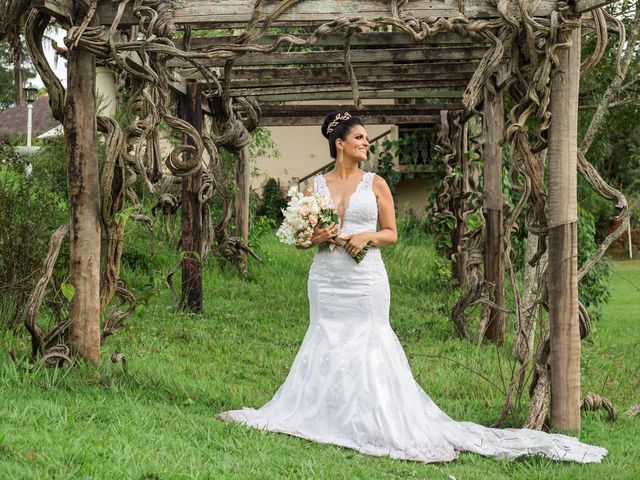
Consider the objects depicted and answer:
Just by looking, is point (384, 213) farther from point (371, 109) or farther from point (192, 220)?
point (371, 109)

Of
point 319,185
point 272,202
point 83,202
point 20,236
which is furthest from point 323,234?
point 272,202

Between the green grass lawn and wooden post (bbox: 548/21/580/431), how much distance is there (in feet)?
1.21

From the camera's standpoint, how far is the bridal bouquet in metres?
6.10

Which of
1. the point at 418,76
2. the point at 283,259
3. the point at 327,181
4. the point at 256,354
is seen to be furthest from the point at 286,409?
the point at 283,259

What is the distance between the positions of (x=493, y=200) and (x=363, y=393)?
426 centimetres

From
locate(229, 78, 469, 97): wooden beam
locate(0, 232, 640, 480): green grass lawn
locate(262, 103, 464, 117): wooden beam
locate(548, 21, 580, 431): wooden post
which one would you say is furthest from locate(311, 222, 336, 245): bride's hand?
locate(262, 103, 464, 117): wooden beam

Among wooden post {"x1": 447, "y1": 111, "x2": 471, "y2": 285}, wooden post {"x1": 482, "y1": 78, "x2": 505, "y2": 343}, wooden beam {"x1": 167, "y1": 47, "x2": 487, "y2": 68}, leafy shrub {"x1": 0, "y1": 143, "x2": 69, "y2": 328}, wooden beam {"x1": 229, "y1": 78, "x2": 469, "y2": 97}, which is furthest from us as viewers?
wooden post {"x1": 447, "y1": 111, "x2": 471, "y2": 285}

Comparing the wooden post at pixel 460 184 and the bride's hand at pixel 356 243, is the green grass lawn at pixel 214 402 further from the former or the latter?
the wooden post at pixel 460 184

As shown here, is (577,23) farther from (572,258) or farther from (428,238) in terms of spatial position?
(428,238)

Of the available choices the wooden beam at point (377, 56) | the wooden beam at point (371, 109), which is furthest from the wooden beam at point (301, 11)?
the wooden beam at point (371, 109)

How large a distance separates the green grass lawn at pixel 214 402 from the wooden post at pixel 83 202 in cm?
32

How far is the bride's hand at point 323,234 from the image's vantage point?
617 cm

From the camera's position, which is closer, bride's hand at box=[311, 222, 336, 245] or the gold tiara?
bride's hand at box=[311, 222, 336, 245]

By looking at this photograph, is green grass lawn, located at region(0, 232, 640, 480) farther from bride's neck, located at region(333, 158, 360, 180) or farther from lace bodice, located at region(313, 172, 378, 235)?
bride's neck, located at region(333, 158, 360, 180)
